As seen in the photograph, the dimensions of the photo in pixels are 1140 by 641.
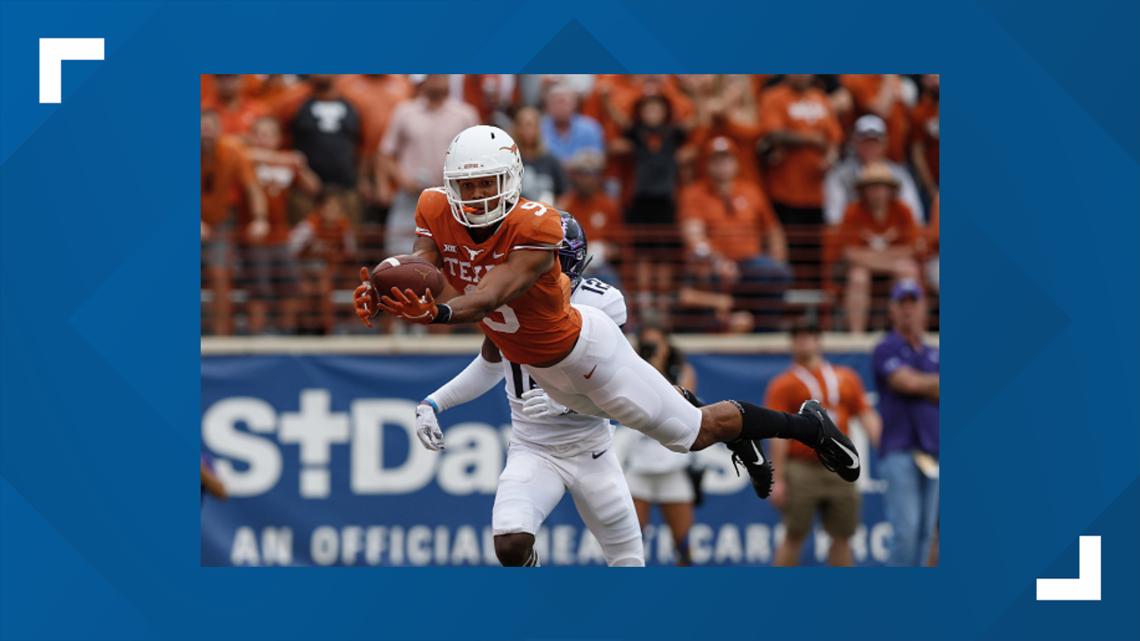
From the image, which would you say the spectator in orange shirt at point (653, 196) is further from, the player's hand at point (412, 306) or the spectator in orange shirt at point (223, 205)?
the player's hand at point (412, 306)

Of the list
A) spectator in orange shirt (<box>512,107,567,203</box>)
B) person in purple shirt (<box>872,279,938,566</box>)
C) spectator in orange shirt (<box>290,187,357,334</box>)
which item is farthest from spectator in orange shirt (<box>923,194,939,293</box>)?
spectator in orange shirt (<box>290,187,357,334</box>)

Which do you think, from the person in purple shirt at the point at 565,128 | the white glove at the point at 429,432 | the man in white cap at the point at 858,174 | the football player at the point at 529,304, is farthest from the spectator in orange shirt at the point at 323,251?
the football player at the point at 529,304

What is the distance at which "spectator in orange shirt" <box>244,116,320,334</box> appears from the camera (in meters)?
13.3

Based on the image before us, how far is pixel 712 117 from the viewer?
13.9m

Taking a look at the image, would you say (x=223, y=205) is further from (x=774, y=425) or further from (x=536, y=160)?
(x=774, y=425)

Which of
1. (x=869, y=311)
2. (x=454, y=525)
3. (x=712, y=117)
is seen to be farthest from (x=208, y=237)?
(x=869, y=311)

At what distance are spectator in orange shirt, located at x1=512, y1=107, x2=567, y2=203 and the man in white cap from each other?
2.33 meters

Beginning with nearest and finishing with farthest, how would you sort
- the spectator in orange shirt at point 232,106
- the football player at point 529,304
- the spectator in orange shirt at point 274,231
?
the football player at point 529,304, the spectator in orange shirt at point 274,231, the spectator in orange shirt at point 232,106

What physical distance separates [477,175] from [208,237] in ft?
20.7

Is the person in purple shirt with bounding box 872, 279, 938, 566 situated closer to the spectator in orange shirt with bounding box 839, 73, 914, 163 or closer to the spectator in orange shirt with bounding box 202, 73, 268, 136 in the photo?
the spectator in orange shirt with bounding box 839, 73, 914, 163

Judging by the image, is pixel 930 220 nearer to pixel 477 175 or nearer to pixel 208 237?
pixel 208 237

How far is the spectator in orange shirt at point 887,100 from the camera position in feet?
47.4

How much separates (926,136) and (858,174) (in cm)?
102

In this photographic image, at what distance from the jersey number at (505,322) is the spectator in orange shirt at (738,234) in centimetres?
597
